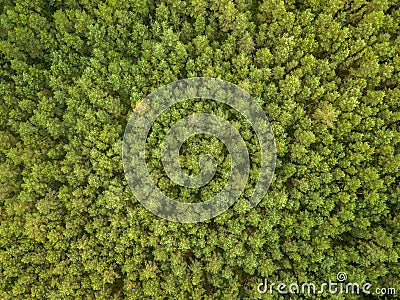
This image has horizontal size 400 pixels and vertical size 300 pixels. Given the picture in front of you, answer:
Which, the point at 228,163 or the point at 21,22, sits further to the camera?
the point at 21,22

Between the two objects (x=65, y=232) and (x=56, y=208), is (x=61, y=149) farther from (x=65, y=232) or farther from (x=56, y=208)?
(x=65, y=232)

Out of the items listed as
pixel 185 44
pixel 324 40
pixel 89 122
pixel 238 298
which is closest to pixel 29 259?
pixel 89 122

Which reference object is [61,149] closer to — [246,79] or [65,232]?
[65,232]

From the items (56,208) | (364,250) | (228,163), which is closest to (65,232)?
(56,208)

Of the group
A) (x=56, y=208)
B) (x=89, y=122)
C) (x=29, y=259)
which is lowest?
(x=29, y=259)

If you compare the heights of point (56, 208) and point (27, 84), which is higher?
point (27, 84)

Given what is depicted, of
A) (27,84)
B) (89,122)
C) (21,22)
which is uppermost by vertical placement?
(21,22)
